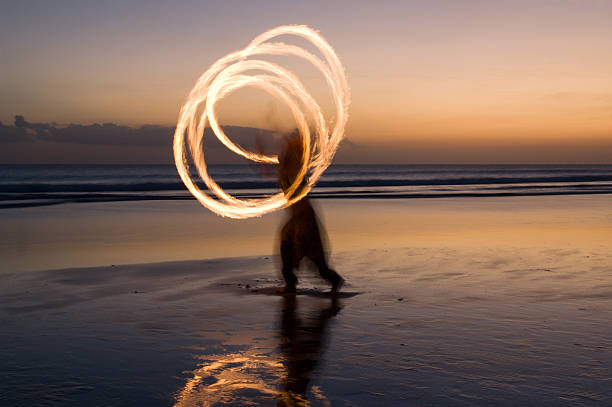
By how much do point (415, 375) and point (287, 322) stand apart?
2.20 metres

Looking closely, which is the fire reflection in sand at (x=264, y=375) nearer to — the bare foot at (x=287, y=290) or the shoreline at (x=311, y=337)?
the shoreline at (x=311, y=337)

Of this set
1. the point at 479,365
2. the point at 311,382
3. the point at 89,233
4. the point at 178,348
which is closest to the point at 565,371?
the point at 479,365

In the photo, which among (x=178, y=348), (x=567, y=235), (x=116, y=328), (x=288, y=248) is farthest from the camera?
(x=567, y=235)

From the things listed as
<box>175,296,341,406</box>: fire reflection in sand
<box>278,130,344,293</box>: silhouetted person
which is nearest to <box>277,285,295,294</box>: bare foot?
<box>278,130,344,293</box>: silhouetted person

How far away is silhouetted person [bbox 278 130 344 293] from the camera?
8.77 metres

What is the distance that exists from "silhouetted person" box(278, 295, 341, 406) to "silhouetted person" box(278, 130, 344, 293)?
0.56 metres

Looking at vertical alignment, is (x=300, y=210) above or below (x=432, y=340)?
above

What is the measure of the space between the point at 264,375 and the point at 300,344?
39.3 inches

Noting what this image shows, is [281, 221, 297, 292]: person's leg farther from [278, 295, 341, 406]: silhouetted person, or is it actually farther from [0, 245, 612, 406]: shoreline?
[278, 295, 341, 406]: silhouetted person

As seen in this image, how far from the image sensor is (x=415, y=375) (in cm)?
504

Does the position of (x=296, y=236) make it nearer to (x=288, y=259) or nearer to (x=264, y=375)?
(x=288, y=259)

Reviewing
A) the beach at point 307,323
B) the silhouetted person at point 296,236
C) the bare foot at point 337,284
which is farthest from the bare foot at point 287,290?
the bare foot at point 337,284

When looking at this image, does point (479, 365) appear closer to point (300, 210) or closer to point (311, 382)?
point (311, 382)

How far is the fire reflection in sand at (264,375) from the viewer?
4.54m
